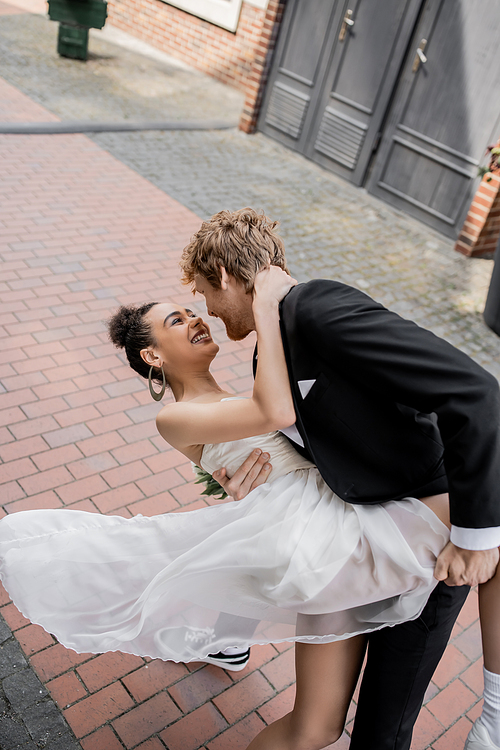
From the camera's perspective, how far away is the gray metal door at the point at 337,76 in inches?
327

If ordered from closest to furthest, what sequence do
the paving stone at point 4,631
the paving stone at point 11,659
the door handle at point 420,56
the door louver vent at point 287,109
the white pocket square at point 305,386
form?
the white pocket square at point 305,386 → the paving stone at point 11,659 → the paving stone at point 4,631 → the door handle at point 420,56 → the door louver vent at point 287,109

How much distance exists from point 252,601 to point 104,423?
2302mm

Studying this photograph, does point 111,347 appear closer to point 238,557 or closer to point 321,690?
point 238,557

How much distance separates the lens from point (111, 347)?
486 centimetres

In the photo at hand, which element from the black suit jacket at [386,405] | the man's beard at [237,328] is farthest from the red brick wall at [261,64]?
the black suit jacket at [386,405]

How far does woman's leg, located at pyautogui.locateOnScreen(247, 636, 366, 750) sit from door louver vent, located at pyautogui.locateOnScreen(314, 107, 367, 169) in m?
7.99

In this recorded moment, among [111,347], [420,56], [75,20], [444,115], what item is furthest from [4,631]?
[75,20]

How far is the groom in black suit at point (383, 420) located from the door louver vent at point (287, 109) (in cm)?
818

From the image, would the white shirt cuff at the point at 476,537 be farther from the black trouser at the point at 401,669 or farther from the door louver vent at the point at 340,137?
the door louver vent at the point at 340,137

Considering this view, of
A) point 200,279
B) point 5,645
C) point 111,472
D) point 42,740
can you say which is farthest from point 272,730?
point 111,472

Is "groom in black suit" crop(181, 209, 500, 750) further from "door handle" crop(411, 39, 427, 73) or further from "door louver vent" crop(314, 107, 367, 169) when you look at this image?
"door louver vent" crop(314, 107, 367, 169)

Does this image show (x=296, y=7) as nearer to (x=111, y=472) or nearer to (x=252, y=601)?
(x=111, y=472)

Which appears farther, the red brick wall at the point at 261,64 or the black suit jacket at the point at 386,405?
the red brick wall at the point at 261,64

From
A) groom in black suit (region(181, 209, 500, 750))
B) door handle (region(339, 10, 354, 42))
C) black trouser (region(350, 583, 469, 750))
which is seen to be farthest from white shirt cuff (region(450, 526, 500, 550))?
door handle (region(339, 10, 354, 42))
